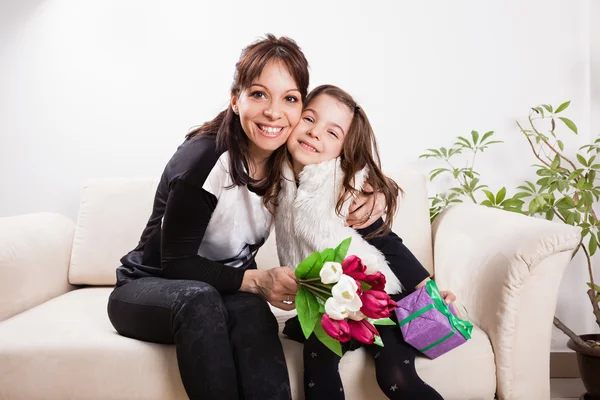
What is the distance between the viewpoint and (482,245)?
6.03 feet

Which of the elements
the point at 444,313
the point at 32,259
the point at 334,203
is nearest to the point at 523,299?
the point at 444,313

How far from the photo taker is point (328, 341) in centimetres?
128

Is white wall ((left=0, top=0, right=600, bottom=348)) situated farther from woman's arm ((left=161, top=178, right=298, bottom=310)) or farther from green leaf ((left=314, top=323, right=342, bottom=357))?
green leaf ((left=314, top=323, right=342, bottom=357))

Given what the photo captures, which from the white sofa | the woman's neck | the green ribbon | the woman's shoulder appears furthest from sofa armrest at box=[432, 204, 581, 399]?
the woman's shoulder

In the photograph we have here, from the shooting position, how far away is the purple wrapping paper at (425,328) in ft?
5.01

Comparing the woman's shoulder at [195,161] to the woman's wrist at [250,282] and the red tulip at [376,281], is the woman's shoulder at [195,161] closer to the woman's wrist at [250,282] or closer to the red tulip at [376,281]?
the woman's wrist at [250,282]

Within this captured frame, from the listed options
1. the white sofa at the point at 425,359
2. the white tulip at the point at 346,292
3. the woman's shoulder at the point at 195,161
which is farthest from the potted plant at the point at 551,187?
the white tulip at the point at 346,292

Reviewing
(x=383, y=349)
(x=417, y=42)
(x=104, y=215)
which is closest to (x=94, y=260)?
A: (x=104, y=215)

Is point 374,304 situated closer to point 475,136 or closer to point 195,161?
point 195,161

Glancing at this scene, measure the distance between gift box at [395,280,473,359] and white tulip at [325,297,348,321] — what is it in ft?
1.34

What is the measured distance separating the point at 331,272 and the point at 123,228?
1289 mm

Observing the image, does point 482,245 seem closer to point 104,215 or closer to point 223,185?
point 223,185

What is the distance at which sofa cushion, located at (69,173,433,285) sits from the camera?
2.24m

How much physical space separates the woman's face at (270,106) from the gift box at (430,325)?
1.81ft
